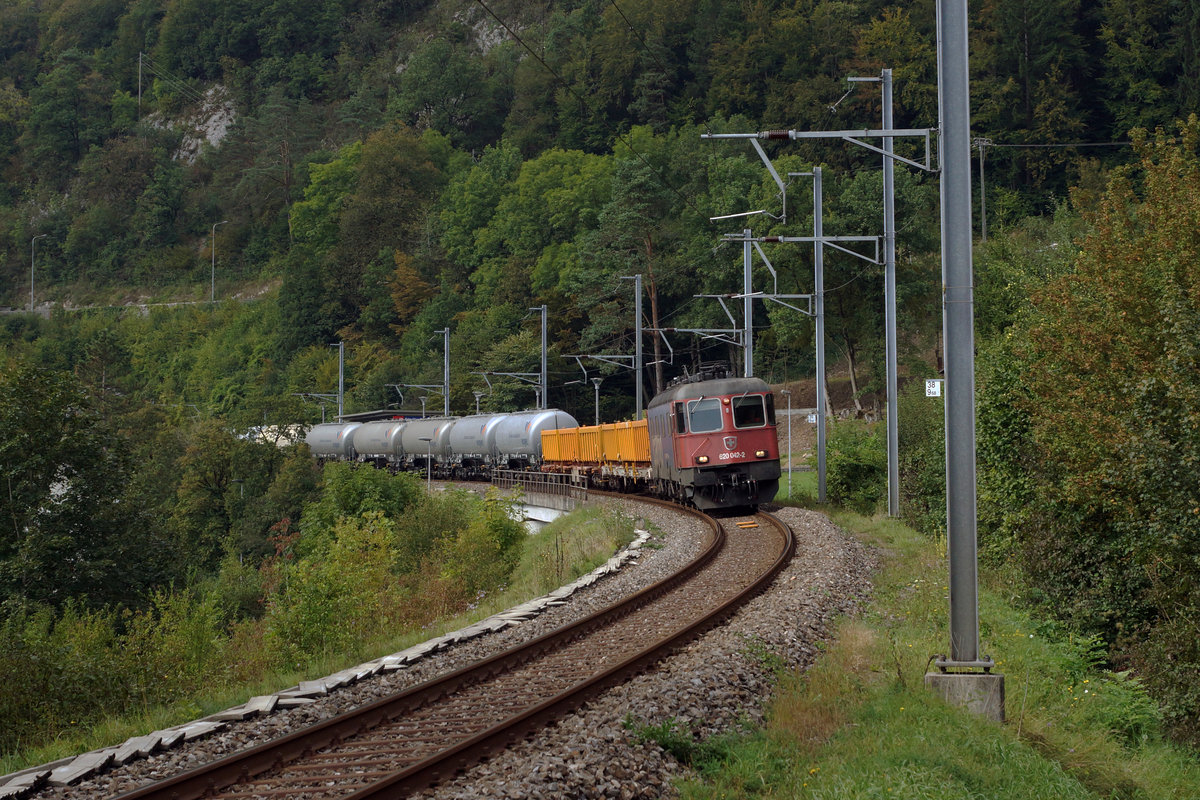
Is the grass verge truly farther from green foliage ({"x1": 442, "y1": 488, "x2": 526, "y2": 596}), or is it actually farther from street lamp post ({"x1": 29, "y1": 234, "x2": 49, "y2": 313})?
street lamp post ({"x1": 29, "y1": 234, "x2": 49, "y2": 313})

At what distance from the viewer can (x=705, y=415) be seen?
25969mm

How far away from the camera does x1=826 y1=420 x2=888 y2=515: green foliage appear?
2862 centimetres

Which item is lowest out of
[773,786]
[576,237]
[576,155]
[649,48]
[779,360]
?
[773,786]

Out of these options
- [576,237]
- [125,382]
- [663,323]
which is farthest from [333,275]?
[663,323]

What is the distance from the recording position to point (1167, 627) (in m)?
14.7

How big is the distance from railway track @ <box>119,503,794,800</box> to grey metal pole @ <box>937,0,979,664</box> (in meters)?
3.24

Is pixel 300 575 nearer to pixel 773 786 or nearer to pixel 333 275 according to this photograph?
pixel 773 786

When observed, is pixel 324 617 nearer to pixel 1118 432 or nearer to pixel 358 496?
pixel 1118 432

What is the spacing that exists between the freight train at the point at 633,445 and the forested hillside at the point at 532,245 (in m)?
3.27

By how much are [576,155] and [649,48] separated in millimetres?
8964

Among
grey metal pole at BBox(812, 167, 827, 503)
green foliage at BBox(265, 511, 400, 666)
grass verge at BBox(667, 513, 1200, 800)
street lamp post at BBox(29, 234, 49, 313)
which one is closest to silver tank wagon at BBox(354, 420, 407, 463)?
grey metal pole at BBox(812, 167, 827, 503)

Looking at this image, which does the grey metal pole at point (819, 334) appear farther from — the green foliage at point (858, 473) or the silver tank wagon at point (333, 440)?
the silver tank wagon at point (333, 440)

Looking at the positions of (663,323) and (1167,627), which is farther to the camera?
(663,323)

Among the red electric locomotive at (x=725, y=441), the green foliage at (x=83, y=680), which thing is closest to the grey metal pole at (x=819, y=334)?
the red electric locomotive at (x=725, y=441)
